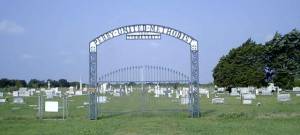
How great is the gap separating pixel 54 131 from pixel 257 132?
23.9 feet

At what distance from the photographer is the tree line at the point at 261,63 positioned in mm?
63312

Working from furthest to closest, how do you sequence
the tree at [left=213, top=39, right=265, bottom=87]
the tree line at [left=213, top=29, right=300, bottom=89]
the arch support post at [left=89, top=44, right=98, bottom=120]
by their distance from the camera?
the tree at [left=213, top=39, right=265, bottom=87] → the tree line at [left=213, top=29, right=300, bottom=89] → the arch support post at [left=89, top=44, right=98, bottom=120]

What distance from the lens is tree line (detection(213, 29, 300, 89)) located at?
6331 cm

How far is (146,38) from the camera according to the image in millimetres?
23875

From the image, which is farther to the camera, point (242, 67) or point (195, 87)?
point (242, 67)

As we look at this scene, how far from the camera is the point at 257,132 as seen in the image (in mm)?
16125

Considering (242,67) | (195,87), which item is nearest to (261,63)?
(242,67)

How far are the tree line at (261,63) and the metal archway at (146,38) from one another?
4127 centimetres

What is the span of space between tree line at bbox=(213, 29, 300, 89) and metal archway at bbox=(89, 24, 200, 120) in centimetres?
4127

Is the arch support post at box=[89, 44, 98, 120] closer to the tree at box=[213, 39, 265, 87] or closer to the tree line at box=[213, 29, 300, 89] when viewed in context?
the tree line at box=[213, 29, 300, 89]

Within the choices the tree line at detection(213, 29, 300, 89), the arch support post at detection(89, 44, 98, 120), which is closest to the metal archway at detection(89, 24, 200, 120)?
the arch support post at detection(89, 44, 98, 120)

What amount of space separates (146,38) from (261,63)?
160 ft

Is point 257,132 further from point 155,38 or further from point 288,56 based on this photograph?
point 288,56

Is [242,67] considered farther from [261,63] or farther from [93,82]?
[93,82]
